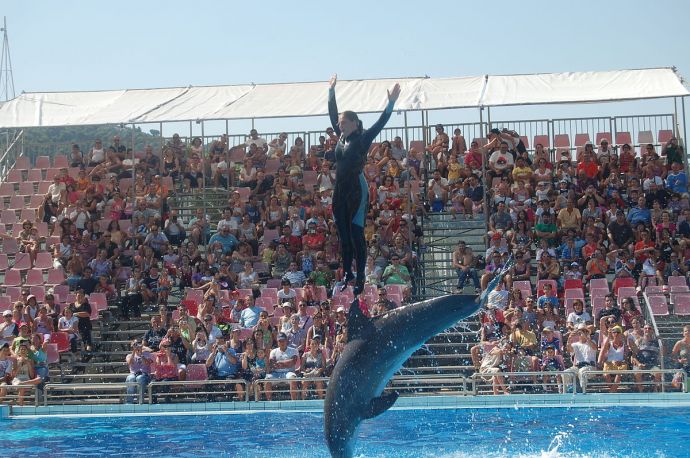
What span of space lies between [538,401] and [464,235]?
5.16 meters

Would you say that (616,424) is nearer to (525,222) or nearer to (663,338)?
(663,338)

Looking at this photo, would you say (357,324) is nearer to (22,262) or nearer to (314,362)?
(314,362)

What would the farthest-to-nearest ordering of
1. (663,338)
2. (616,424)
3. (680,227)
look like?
(680,227), (663,338), (616,424)

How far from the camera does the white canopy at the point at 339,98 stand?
17.1m

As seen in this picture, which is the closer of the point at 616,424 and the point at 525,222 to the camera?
the point at 616,424

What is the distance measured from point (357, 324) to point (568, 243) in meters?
9.82

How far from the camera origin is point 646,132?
21109mm

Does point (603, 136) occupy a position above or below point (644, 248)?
above

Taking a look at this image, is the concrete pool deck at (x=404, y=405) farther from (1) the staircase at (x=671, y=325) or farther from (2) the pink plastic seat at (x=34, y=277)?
(2) the pink plastic seat at (x=34, y=277)

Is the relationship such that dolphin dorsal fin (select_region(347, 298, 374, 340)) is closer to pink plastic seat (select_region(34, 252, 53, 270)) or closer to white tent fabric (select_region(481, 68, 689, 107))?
white tent fabric (select_region(481, 68, 689, 107))

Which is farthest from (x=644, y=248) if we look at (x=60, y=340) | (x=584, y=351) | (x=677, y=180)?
(x=60, y=340)

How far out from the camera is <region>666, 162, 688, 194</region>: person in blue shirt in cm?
1880

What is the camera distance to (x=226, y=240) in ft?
61.6

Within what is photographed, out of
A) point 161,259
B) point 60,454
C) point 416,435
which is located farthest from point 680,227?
point 60,454
